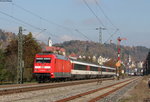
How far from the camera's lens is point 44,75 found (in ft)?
126

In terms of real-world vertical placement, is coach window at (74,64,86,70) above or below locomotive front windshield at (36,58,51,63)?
below

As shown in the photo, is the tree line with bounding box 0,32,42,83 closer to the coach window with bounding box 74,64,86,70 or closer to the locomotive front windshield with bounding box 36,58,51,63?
the coach window with bounding box 74,64,86,70

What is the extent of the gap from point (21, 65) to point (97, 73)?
121 feet

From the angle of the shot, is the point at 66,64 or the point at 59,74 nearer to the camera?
the point at 59,74

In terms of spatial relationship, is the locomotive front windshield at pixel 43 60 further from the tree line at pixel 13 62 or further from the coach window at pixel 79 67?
the coach window at pixel 79 67

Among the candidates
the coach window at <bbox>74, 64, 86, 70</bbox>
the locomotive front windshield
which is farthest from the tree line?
the locomotive front windshield

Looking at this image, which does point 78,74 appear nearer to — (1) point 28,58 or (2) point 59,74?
(2) point 59,74

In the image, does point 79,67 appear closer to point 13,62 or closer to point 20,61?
point 13,62

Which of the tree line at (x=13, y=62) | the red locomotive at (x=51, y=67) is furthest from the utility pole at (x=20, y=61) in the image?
the tree line at (x=13, y=62)

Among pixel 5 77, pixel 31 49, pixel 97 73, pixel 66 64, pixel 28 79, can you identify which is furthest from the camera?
pixel 31 49

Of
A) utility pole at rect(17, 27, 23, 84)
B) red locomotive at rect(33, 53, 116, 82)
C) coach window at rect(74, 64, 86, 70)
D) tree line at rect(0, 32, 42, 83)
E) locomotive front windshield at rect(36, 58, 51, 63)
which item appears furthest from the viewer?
tree line at rect(0, 32, 42, 83)

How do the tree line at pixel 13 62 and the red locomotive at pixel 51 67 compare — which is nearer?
the red locomotive at pixel 51 67

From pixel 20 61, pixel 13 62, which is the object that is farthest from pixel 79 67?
pixel 20 61

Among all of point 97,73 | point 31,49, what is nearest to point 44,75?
point 97,73
